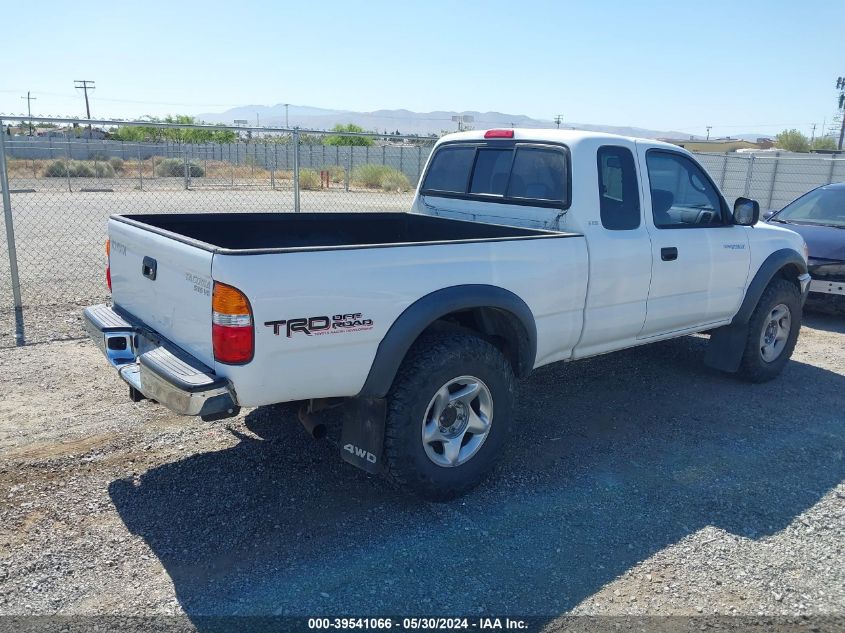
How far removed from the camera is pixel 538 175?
4.88m

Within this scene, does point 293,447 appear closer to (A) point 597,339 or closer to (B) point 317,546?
(B) point 317,546

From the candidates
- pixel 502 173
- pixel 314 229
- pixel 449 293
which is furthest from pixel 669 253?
pixel 314 229

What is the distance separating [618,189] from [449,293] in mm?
1882

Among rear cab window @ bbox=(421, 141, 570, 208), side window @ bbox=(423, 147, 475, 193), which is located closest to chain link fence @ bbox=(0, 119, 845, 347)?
side window @ bbox=(423, 147, 475, 193)

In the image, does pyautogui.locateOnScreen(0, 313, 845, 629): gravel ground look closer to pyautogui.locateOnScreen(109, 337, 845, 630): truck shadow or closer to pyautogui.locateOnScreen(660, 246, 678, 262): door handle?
pyautogui.locateOnScreen(109, 337, 845, 630): truck shadow

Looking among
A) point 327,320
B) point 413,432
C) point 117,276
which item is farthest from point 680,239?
point 117,276

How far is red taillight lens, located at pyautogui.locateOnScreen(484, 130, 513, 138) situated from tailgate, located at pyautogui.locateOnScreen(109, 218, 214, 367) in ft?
8.61

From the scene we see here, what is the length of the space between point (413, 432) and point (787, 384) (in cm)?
427

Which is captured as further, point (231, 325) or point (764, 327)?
point (764, 327)

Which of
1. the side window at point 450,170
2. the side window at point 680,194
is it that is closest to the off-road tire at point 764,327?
the side window at point 680,194

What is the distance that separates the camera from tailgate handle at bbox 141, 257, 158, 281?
366cm

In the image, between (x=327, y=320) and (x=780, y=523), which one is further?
(x=780, y=523)

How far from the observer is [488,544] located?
A: 3520 mm

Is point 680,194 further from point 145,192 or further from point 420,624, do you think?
point 145,192
